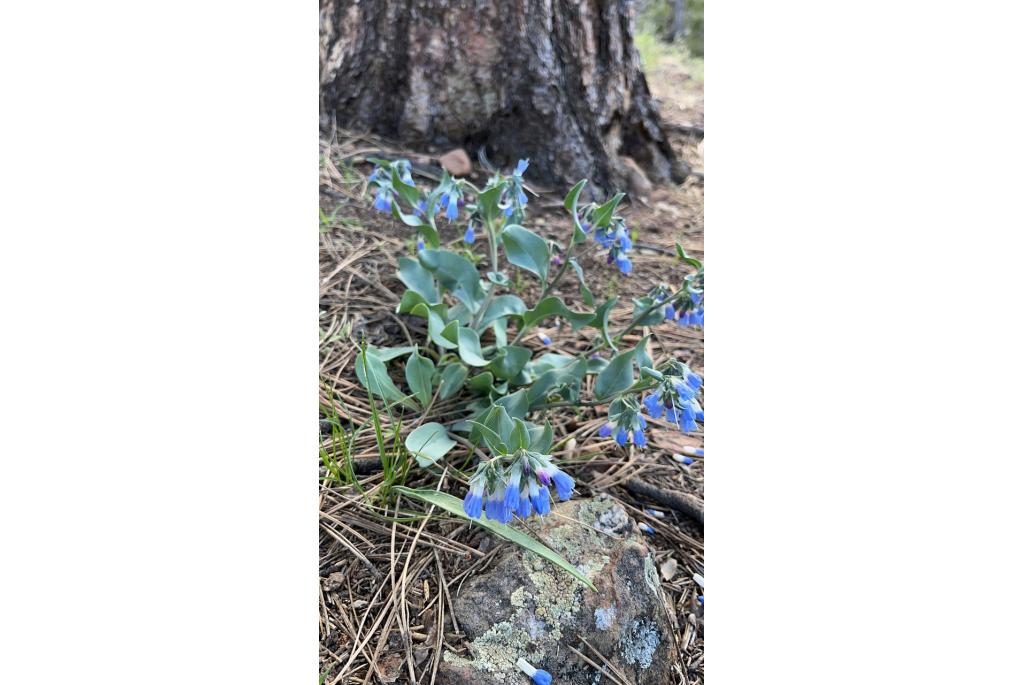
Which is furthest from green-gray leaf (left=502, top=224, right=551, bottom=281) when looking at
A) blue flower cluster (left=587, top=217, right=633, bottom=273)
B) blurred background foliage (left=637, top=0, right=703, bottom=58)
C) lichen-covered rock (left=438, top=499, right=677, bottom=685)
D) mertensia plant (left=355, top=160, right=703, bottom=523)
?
blurred background foliage (left=637, top=0, right=703, bottom=58)

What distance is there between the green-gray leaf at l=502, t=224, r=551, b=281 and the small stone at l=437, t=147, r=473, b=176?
0.62 meters

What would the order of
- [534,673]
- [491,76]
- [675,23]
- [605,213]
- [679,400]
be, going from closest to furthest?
[534,673]
[679,400]
[605,213]
[491,76]
[675,23]

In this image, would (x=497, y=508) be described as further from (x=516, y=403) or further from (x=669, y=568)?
(x=669, y=568)

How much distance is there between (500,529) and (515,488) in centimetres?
14

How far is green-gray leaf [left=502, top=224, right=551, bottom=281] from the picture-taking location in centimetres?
156

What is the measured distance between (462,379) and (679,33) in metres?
3.38

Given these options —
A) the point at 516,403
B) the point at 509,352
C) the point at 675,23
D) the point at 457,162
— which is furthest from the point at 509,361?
the point at 675,23

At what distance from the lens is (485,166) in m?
2.16

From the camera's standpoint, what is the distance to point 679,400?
4.33 ft

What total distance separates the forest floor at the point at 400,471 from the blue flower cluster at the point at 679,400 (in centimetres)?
18

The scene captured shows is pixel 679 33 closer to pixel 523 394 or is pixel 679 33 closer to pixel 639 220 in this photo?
pixel 639 220

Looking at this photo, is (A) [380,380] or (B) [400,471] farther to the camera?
(A) [380,380]

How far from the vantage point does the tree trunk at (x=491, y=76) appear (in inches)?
80.9

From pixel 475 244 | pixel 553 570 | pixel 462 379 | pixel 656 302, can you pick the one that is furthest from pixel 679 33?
pixel 553 570
